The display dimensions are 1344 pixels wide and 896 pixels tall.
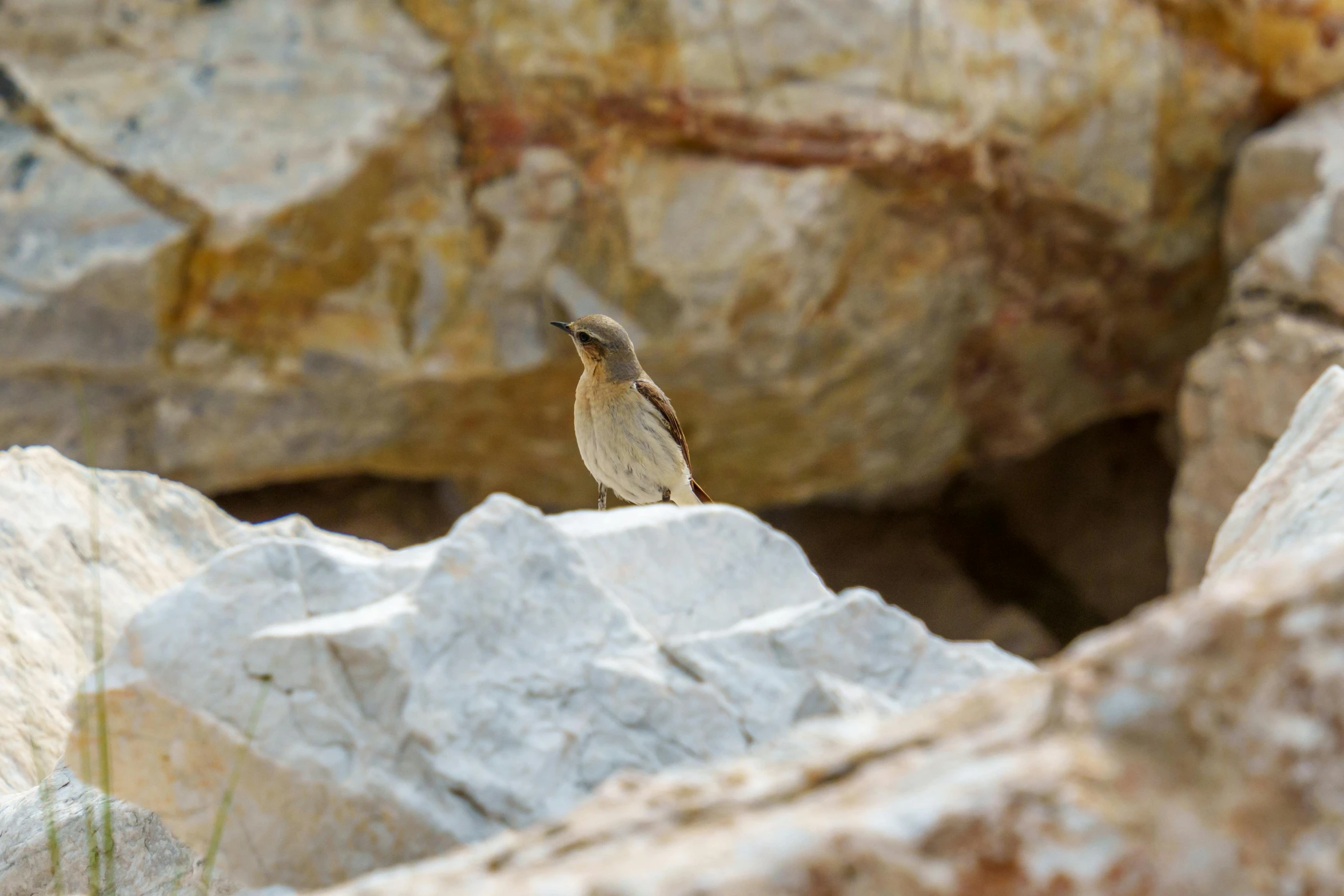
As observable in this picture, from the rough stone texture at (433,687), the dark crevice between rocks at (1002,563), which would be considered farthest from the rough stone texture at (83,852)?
the dark crevice between rocks at (1002,563)

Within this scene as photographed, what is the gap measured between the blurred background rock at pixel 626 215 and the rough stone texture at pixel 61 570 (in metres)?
3.10

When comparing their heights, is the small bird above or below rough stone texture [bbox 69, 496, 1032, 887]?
below

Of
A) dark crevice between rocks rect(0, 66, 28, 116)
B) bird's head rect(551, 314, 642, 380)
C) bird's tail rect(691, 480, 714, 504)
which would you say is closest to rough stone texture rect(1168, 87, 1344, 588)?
bird's tail rect(691, 480, 714, 504)

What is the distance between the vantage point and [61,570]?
12.8 ft

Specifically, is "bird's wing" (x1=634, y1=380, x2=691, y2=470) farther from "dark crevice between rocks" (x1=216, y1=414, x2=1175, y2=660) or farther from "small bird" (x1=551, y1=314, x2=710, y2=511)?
"dark crevice between rocks" (x1=216, y1=414, x2=1175, y2=660)

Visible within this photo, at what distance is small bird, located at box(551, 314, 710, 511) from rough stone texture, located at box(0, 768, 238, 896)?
3.01 meters

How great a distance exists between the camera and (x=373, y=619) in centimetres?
255

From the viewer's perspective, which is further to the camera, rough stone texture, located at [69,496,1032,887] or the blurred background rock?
the blurred background rock

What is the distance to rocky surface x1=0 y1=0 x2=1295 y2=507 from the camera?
8.04m

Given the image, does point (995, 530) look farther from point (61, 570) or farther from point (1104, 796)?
point (1104, 796)

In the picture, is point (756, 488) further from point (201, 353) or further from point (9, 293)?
point (9, 293)

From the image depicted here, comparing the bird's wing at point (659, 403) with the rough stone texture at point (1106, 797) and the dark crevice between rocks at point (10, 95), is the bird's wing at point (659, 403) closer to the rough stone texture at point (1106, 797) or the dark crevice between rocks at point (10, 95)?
the rough stone texture at point (1106, 797)

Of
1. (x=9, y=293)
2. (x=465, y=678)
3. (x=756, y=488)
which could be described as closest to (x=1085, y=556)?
(x=756, y=488)

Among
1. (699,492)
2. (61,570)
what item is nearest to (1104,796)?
(61,570)
